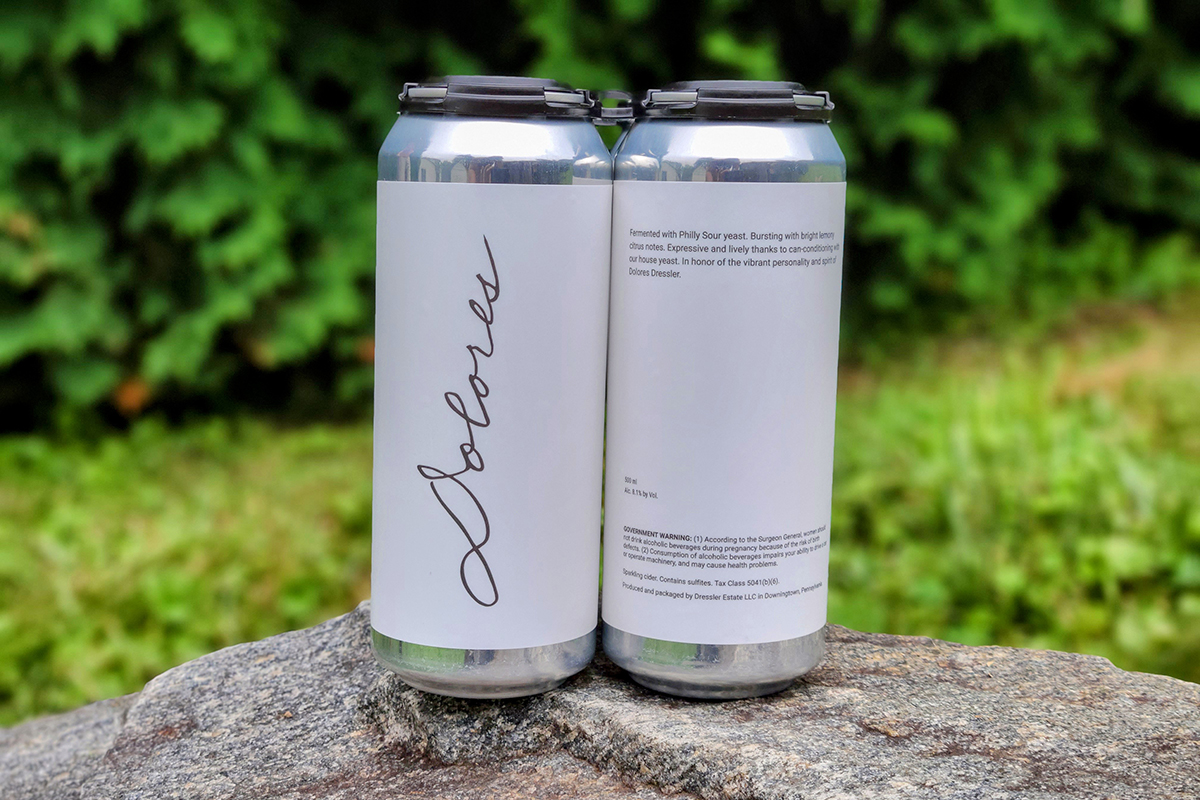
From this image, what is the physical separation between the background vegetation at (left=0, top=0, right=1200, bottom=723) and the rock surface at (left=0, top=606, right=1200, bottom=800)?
141 centimetres

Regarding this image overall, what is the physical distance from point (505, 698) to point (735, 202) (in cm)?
76

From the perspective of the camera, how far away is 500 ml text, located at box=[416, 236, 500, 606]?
4.74 ft

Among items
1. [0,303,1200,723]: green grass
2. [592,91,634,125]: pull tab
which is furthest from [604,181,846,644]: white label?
[0,303,1200,723]: green grass

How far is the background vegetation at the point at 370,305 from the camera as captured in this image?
10.9ft

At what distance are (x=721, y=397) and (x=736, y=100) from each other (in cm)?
38

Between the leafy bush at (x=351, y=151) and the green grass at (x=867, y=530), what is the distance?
0.45m

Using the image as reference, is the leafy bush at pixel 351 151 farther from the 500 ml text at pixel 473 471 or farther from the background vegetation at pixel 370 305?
the 500 ml text at pixel 473 471

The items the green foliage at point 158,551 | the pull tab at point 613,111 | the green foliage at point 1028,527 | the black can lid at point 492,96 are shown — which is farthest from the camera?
the green foliage at point 158,551

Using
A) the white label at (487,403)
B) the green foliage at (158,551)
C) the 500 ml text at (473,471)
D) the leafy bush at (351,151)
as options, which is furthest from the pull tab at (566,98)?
the leafy bush at (351,151)

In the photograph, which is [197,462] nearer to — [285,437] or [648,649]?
[285,437]

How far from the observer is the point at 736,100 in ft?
4.70

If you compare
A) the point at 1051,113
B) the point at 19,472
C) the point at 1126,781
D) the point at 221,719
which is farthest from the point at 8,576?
the point at 1051,113

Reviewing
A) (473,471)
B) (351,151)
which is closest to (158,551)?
(351,151)

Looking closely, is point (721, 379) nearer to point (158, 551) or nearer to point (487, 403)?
point (487, 403)
